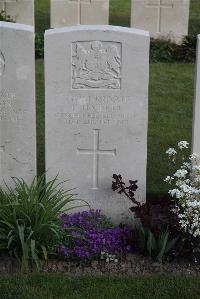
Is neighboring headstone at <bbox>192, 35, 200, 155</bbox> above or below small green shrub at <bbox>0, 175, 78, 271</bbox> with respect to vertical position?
above

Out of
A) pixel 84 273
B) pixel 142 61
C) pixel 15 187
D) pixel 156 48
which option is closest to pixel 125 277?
pixel 84 273

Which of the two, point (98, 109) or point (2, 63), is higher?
point (2, 63)

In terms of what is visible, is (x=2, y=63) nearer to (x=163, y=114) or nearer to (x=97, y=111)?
(x=97, y=111)

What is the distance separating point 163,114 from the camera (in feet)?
32.6

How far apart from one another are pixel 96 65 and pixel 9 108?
2.90ft

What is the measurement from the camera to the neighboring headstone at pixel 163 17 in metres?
14.1

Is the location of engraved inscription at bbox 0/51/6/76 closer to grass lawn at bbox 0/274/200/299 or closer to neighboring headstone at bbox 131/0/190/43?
grass lawn at bbox 0/274/200/299

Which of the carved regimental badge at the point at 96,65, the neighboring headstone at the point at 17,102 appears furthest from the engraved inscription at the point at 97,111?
the neighboring headstone at the point at 17,102

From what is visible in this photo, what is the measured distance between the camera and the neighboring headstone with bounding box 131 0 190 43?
557 inches

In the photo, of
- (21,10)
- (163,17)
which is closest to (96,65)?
(163,17)

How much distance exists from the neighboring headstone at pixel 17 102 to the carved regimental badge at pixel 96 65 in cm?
40

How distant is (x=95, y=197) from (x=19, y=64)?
1.43 metres

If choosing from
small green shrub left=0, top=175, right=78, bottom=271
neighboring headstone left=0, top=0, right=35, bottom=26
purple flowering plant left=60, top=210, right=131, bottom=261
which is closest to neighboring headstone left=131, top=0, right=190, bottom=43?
neighboring headstone left=0, top=0, right=35, bottom=26

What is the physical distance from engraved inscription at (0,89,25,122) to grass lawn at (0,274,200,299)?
150 centimetres
